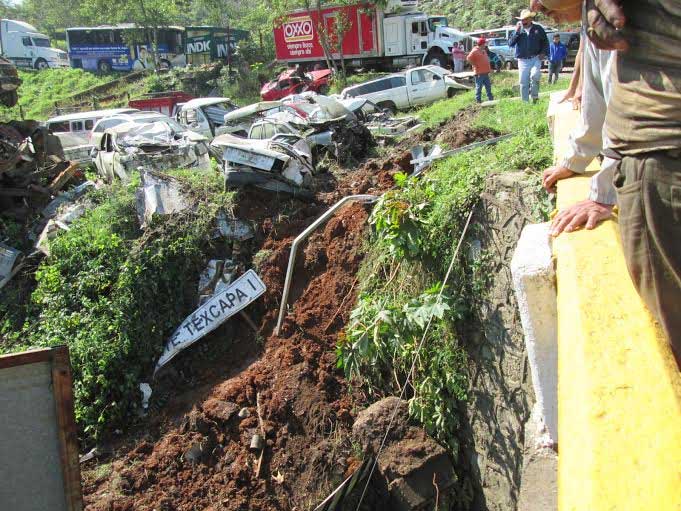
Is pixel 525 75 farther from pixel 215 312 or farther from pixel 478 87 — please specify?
pixel 215 312

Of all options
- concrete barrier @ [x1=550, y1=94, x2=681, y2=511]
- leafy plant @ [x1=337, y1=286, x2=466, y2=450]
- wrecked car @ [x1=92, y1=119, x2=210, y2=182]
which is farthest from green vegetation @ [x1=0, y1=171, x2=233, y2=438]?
concrete barrier @ [x1=550, y1=94, x2=681, y2=511]

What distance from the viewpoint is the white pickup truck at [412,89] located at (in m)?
20.7

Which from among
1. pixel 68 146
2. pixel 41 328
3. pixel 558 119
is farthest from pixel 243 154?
pixel 68 146

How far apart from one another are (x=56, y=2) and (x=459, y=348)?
72832 millimetres

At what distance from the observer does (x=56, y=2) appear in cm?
6494

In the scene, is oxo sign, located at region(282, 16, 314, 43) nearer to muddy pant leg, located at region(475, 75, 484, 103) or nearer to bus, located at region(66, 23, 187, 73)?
bus, located at region(66, 23, 187, 73)

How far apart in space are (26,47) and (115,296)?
1751 inches

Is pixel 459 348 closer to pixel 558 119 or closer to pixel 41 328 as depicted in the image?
pixel 558 119

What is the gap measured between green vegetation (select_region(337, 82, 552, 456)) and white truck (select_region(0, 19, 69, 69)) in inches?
1842

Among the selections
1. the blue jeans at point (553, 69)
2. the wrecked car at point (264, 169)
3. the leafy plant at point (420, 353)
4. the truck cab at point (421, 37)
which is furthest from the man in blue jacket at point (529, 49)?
the truck cab at point (421, 37)

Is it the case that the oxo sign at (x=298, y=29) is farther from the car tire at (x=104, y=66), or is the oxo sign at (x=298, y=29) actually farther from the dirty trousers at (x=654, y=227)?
the dirty trousers at (x=654, y=227)

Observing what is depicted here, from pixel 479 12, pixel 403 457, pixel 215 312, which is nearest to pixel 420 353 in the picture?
pixel 403 457

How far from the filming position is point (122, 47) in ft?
140

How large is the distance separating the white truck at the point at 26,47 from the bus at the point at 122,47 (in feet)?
11.9
